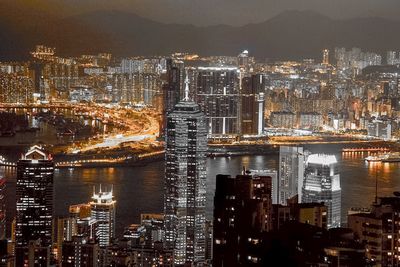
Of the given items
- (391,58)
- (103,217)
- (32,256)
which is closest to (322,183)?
(103,217)

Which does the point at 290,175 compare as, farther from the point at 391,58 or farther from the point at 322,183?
the point at 391,58

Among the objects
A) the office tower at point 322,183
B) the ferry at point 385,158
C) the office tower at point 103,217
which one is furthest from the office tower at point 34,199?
the ferry at point 385,158

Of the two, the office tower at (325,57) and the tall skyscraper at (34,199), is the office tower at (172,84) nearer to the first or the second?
the office tower at (325,57)

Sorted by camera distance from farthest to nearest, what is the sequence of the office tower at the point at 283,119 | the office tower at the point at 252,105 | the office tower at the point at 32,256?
the office tower at the point at 283,119 < the office tower at the point at 252,105 < the office tower at the point at 32,256

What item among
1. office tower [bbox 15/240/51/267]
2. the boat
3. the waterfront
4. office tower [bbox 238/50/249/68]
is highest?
office tower [bbox 238/50/249/68]

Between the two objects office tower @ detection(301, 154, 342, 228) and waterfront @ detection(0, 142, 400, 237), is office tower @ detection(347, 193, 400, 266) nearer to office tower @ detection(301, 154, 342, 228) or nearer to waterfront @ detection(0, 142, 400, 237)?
office tower @ detection(301, 154, 342, 228)

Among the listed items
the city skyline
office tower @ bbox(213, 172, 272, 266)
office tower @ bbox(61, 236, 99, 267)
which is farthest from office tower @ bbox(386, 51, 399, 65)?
office tower @ bbox(213, 172, 272, 266)
